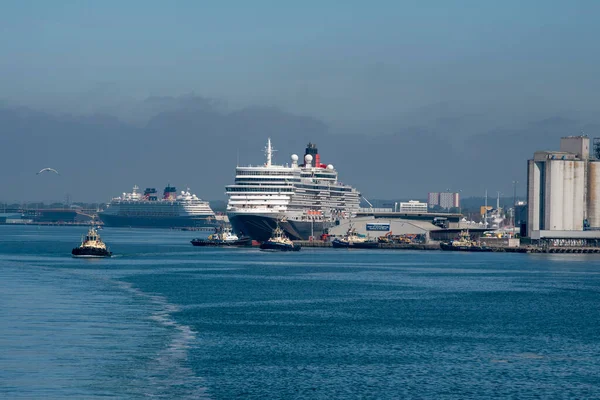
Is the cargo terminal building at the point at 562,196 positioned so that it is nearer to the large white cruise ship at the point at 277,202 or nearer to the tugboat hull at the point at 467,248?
the tugboat hull at the point at 467,248

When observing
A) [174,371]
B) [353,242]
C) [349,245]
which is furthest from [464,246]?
[174,371]

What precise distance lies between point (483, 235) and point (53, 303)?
95.1m

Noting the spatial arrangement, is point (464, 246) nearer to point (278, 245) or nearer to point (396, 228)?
point (396, 228)

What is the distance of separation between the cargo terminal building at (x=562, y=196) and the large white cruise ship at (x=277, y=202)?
22.4 meters

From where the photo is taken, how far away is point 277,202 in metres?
111

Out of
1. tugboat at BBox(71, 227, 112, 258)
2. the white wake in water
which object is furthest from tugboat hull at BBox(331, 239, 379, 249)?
the white wake in water

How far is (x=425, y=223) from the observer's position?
126 metres

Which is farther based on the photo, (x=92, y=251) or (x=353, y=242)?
(x=353, y=242)

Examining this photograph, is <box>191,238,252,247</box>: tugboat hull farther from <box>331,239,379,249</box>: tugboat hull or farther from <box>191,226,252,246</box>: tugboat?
<box>331,239,379,249</box>: tugboat hull

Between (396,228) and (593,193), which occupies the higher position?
(593,193)

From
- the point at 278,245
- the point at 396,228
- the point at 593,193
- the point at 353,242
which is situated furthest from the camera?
the point at 396,228

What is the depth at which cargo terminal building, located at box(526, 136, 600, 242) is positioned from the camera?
115875 millimetres

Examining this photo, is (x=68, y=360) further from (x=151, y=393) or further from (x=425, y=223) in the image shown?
(x=425, y=223)

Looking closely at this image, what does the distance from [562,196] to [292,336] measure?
283 feet
